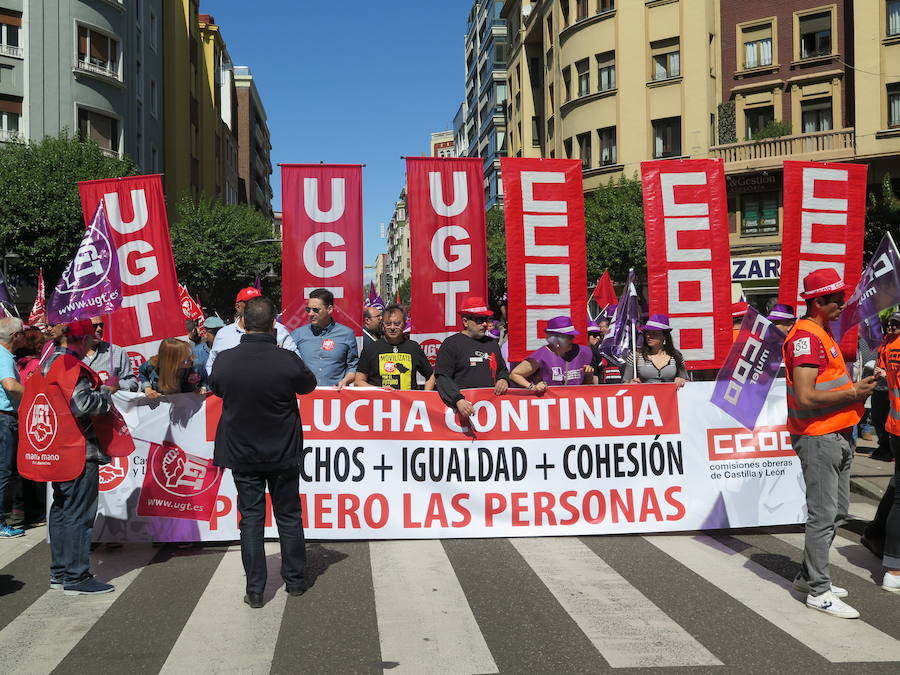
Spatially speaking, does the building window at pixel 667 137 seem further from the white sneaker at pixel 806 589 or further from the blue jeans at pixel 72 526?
the blue jeans at pixel 72 526

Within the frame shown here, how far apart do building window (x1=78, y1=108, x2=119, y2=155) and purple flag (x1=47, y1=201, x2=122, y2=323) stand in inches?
1211

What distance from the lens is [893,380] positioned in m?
6.06

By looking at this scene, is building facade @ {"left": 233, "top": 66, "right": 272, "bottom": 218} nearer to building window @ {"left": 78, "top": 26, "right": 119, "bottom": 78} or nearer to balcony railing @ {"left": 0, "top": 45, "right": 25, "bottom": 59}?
building window @ {"left": 78, "top": 26, "right": 119, "bottom": 78}

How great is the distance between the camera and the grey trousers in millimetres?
5258

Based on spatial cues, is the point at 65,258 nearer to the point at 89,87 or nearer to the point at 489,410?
the point at 89,87

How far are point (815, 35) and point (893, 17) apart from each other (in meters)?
3.96

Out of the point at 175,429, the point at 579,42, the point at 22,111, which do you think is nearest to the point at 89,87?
the point at 22,111

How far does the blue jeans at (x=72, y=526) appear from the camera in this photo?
19.0 ft

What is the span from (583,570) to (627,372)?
278 centimetres

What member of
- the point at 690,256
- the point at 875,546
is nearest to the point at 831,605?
the point at 875,546

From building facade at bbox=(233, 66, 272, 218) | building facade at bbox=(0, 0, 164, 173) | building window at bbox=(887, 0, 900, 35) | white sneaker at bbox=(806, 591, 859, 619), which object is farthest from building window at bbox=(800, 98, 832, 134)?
building facade at bbox=(233, 66, 272, 218)

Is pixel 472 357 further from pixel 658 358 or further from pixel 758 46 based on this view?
pixel 758 46

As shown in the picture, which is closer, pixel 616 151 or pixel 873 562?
pixel 873 562

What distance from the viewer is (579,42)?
3797cm
